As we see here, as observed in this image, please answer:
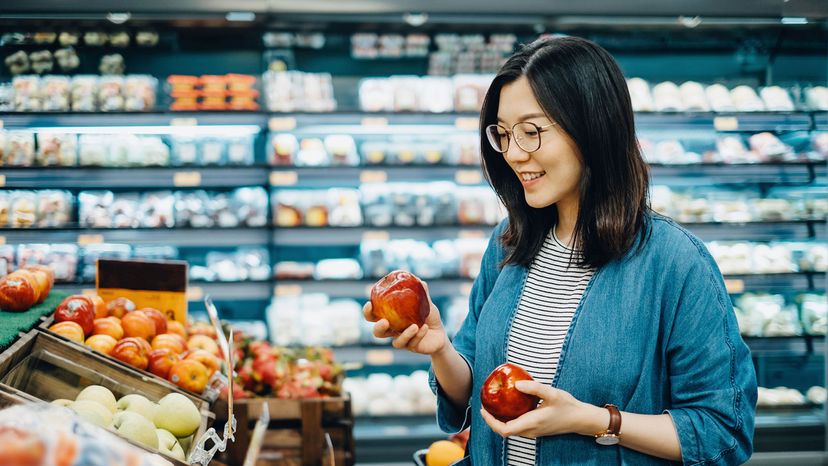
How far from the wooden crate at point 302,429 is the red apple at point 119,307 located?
18.1 inches

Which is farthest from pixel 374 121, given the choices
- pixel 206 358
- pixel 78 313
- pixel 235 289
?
pixel 78 313

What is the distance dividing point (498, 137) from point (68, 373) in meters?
1.14

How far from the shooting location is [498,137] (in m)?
1.43

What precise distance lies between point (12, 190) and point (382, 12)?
7.96ft

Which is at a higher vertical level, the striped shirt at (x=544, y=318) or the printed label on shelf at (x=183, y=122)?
the printed label on shelf at (x=183, y=122)

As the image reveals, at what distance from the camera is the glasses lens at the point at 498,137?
1337 millimetres


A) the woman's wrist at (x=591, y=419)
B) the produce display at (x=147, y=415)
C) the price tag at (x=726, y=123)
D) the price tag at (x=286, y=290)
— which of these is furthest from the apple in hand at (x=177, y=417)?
the price tag at (x=726, y=123)

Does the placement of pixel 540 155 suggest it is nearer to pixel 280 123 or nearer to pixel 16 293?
pixel 16 293

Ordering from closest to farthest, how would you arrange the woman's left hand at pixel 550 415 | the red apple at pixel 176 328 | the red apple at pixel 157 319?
the woman's left hand at pixel 550 415, the red apple at pixel 157 319, the red apple at pixel 176 328

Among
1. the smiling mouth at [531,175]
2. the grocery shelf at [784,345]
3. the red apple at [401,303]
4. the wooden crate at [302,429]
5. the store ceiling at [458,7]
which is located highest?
the store ceiling at [458,7]

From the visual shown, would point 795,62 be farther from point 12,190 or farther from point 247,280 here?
point 12,190

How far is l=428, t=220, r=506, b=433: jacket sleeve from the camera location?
147 cm

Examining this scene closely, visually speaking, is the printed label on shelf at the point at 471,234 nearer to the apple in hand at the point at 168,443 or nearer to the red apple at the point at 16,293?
the red apple at the point at 16,293

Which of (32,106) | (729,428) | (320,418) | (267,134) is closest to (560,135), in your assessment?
(729,428)
